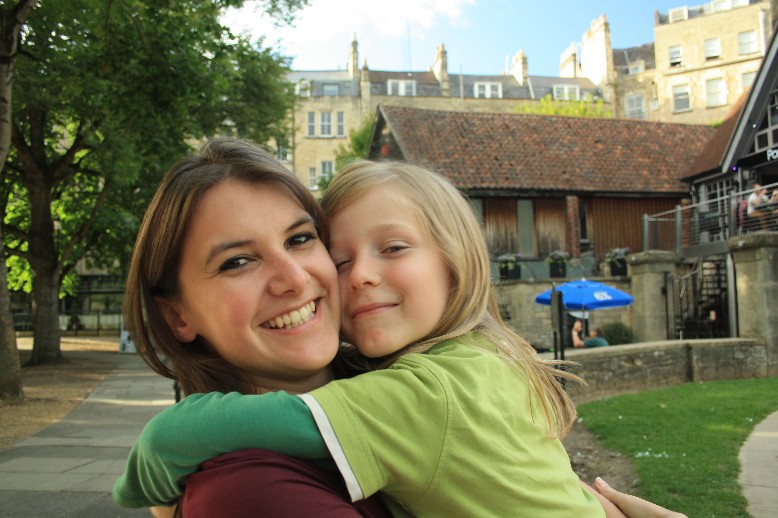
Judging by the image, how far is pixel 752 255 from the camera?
49.0 feet

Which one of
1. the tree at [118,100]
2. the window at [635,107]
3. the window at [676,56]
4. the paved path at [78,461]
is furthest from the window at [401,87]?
the paved path at [78,461]

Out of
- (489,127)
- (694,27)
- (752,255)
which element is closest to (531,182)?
(489,127)

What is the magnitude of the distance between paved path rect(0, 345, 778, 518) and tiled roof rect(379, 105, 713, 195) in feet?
48.8

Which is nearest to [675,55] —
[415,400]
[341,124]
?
[341,124]

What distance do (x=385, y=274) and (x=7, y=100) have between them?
12104 millimetres

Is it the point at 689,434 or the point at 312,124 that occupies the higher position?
the point at 312,124

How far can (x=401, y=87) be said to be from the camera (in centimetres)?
5519

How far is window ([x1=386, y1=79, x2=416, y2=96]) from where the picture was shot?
55031 mm

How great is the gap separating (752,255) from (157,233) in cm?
1603

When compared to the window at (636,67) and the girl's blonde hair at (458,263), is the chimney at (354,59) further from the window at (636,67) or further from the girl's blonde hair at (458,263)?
the girl's blonde hair at (458,263)

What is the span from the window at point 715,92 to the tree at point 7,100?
167 ft

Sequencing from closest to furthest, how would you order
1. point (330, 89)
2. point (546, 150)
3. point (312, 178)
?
point (546, 150)
point (312, 178)
point (330, 89)

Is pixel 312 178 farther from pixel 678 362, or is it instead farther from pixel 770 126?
pixel 678 362

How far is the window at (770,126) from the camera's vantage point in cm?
2009
